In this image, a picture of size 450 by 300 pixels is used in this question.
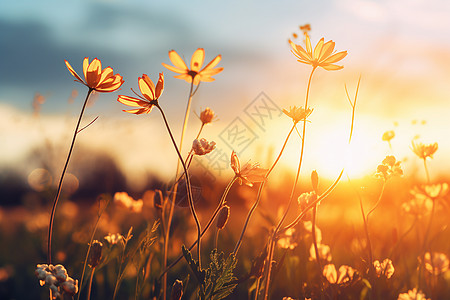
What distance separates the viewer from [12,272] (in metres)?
2.08

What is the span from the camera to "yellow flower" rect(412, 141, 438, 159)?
1275 mm

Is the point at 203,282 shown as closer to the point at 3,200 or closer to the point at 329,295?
the point at 329,295

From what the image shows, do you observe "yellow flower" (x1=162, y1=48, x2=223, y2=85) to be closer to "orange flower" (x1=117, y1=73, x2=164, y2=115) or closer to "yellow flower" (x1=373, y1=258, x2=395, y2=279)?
"orange flower" (x1=117, y1=73, x2=164, y2=115)

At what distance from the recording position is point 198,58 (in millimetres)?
983

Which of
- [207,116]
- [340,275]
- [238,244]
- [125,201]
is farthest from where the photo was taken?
[125,201]

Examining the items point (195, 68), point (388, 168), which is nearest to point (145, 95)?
point (195, 68)

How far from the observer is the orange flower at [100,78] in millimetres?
929

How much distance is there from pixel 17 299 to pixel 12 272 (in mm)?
332

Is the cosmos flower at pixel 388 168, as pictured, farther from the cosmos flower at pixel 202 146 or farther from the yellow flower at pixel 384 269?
the cosmos flower at pixel 202 146

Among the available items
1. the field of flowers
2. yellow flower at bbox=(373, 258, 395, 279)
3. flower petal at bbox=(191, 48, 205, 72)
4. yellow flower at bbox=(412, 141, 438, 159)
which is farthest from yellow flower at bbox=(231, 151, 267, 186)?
yellow flower at bbox=(412, 141, 438, 159)

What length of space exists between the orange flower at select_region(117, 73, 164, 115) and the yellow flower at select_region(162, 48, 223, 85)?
7 cm

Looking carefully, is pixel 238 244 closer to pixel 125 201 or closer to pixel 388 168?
pixel 388 168

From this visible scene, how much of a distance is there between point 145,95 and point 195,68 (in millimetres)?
149

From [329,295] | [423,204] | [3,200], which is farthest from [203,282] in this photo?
[3,200]
